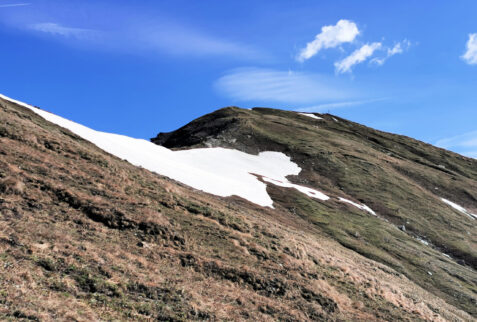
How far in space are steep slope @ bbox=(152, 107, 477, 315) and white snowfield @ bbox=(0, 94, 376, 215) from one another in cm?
405

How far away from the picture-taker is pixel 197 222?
977 inches

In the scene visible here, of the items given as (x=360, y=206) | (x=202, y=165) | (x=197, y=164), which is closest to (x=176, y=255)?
(x=197, y=164)

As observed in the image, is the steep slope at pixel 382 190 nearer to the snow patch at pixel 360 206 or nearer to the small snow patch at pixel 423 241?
the small snow patch at pixel 423 241

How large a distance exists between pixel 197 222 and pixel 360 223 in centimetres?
3338

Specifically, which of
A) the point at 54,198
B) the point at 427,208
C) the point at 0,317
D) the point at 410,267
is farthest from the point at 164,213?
the point at 427,208

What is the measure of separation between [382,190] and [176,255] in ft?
205

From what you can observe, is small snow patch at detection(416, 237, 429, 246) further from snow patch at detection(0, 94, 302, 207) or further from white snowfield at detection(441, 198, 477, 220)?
white snowfield at detection(441, 198, 477, 220)

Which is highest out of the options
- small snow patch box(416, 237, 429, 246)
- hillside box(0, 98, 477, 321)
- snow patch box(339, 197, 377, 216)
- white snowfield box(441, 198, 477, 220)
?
white snowfield box(441, 198, 477, 220)

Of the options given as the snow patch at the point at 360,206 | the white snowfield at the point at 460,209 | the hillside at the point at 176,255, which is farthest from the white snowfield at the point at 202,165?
the white snowfield at the point at 460,209

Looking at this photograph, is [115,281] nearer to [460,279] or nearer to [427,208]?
[460,279]

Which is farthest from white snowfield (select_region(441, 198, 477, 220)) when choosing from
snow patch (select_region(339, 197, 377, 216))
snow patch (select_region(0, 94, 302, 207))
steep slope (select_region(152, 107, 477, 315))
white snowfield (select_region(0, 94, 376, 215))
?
snow patch (select_region(0, 94, 302, 207))

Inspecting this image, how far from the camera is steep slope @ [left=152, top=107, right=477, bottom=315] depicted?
42375 mm

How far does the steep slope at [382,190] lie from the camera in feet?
139

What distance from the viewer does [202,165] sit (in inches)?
2251
